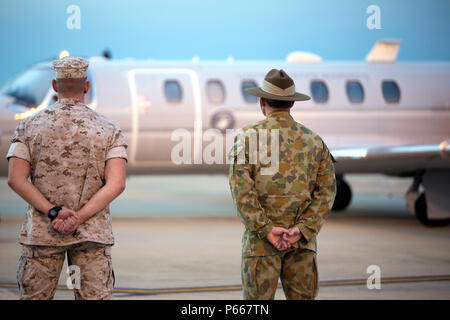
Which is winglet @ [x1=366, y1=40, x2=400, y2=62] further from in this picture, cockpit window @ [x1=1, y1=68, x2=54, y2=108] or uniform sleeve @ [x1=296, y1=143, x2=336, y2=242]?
uniform sleeve @ [x1=296, y1=143, x2=336, y2=242]

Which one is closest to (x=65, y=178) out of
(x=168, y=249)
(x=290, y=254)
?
(x=290, y=254)

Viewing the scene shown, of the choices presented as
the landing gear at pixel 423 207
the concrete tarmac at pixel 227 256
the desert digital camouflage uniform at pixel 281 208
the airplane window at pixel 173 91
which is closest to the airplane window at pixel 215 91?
the airplane window at pixel 173 91

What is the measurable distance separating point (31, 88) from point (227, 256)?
610 centimetres

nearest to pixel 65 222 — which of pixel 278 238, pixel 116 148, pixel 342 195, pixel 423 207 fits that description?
pixel 116 148

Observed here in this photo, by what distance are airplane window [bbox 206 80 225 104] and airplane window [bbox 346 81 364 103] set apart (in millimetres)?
2605

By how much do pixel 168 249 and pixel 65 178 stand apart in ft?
21.6

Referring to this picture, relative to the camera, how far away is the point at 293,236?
15.4 feet

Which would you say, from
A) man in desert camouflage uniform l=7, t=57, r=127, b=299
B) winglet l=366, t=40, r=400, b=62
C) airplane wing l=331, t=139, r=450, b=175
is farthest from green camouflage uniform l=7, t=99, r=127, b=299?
winglet l=366, t=40, r=400, b=62

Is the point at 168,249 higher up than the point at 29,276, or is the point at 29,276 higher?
the point at 29,276

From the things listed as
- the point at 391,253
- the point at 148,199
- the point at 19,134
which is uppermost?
the point at 19,134

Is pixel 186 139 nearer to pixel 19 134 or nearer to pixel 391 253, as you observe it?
pixel 391 253

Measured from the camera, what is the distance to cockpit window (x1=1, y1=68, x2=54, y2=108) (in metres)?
14.3

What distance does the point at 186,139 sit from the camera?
570 inches

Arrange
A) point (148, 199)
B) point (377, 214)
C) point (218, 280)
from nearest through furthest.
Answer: point (218, 280), point (377, 214), point (148, 199)
